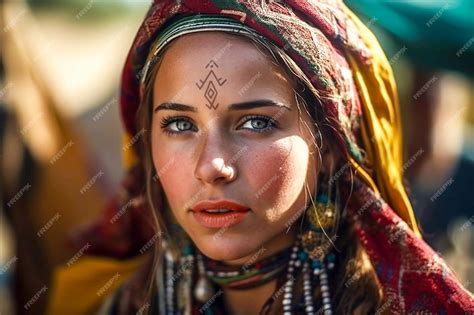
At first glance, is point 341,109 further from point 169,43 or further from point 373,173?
point 169,43

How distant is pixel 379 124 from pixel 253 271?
50 centimetres

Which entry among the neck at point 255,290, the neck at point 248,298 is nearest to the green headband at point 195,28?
the neck at point 255,290

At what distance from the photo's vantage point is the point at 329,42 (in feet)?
5.46

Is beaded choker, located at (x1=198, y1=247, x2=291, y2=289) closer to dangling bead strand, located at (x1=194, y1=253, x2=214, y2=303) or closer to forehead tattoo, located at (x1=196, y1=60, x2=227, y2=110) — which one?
dangling bead strand, located at (x1=194, y1=253, x2=214, y2=303)

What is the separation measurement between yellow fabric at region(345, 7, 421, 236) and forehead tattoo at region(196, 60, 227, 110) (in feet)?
1.16

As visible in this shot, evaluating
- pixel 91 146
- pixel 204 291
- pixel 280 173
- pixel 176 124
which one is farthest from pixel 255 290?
pixel 91 146

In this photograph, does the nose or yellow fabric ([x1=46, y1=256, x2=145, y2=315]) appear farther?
yellow fabric ([x1=46, y1=256, x2=145, y2=315])

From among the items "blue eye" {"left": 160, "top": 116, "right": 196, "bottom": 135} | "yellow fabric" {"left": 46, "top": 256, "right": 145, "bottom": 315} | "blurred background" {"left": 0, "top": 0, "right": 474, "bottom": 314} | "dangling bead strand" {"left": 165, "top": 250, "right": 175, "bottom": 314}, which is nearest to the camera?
"blue eye" {"left": 160, "top": 116, "right": 196, "bottom": 135}

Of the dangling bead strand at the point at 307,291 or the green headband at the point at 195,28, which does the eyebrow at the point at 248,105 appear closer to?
the green headband at the point at 195,28

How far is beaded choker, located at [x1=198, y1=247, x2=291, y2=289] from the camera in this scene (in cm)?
178

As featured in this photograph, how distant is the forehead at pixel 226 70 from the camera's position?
1.59m

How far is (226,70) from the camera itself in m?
1.59

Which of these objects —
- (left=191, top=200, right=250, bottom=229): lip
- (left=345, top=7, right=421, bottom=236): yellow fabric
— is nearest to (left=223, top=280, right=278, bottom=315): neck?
(left=191, top=200, right=250, bottom=229): lip

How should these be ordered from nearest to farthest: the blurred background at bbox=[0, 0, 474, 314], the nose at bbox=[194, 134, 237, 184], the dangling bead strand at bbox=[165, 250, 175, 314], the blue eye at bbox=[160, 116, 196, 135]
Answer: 1. the nose at bbox=[194, 134, 237, 184]
2. the blue eye at bbox=[160, 116, 196, 135]
3. the dangling bead strand at bbox=[165, 250, 175, 314]
4. the blurred background at bbox=[0, 0, 474, 314]
